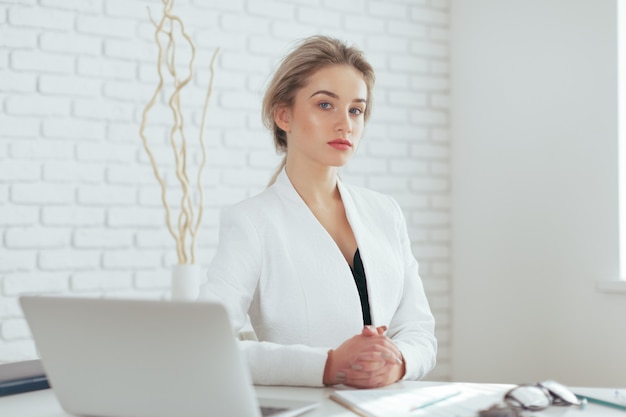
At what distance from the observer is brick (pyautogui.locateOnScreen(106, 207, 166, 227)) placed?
315cm

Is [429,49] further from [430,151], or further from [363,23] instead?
Result: [430,151]

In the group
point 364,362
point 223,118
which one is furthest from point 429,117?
point 364,362

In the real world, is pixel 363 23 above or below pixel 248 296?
above

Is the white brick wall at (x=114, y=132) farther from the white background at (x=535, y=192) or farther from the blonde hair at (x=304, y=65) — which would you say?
the blonde hair at (x=304, y=65)

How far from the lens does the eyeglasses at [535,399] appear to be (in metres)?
1.21

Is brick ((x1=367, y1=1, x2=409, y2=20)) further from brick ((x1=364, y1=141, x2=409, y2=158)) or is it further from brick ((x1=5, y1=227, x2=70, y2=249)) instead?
brick ((x1=5, y1=227, x2=70, y2=249))

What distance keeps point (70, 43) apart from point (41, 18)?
14cm

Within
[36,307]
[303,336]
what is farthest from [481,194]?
[36,307]

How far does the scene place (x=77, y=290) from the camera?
10.0 feet

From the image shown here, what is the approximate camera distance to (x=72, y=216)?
3.06m

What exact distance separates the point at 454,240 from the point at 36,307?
9.76ft

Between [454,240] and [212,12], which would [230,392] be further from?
[454,240]

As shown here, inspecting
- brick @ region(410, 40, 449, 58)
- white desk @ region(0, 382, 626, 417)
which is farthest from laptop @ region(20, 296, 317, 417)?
brick @ region(410, 40, 449, 58)

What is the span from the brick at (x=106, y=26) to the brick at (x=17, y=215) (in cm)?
72
